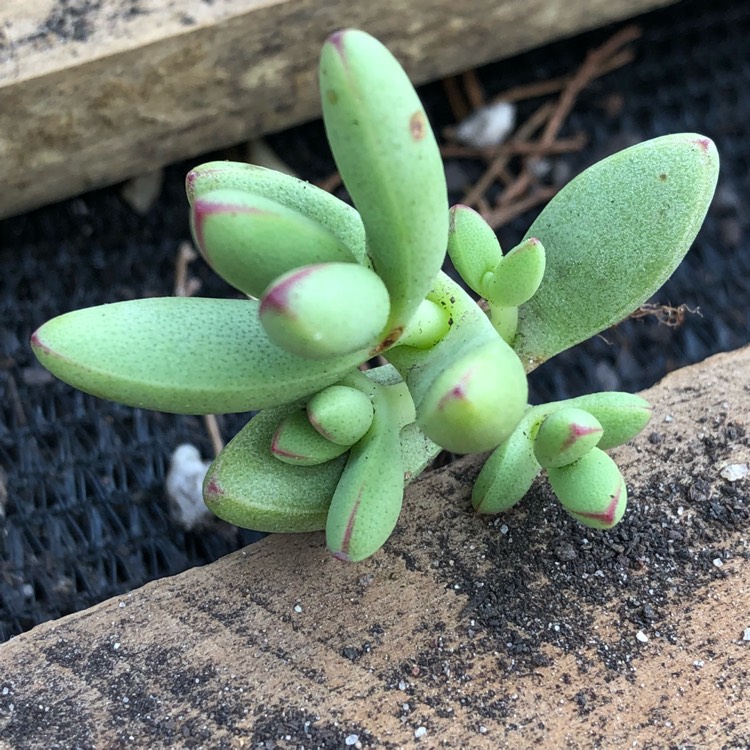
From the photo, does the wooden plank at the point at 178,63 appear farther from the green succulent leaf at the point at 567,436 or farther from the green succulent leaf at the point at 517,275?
the green succulent leaf at the point at 567,436

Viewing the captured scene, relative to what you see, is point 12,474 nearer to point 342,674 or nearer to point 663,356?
point 342,674

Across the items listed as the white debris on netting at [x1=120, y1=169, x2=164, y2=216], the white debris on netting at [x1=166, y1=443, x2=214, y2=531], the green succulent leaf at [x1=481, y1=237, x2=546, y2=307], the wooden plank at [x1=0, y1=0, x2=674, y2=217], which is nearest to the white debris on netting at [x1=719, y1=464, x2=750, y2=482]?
the green succulent leaf at [x1=481, y1=237, x2=546, y2=307]

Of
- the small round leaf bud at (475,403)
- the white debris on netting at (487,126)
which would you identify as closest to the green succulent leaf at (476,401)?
the small round leaf bud at (475,403)

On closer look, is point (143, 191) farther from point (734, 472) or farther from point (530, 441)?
point (734, 472)

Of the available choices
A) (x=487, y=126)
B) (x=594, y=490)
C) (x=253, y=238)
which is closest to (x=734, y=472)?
(x=594, y=490)

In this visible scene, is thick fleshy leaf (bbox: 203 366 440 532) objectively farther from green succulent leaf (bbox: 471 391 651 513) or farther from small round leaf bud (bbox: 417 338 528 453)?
small round leaf bud (bbox: 417 338 528 453)
